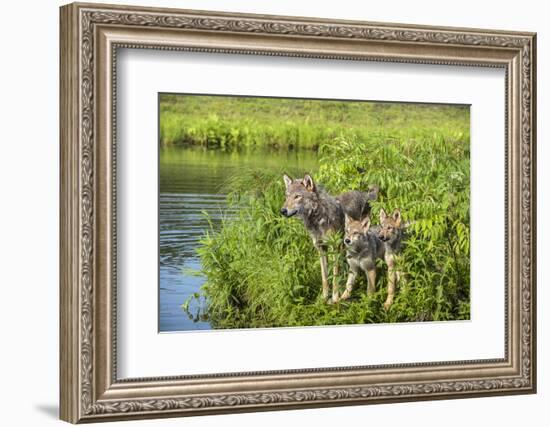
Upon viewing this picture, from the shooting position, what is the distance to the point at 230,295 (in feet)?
16.8

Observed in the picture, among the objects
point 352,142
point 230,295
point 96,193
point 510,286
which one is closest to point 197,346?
point 230,295

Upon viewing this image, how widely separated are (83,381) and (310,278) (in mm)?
998

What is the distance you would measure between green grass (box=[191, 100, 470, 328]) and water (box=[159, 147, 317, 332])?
49mm

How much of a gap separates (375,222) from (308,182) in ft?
1.10

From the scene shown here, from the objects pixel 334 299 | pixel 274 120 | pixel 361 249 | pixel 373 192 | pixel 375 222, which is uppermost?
pixel 274 120

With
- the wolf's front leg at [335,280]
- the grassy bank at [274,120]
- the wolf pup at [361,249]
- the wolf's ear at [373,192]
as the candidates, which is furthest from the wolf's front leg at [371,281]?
the grassy bank at [274,120]

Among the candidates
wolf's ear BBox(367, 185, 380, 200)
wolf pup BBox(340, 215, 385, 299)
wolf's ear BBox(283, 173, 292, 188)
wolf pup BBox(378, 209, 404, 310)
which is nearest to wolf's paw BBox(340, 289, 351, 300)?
wolf pup BBox(340, 215, 385, 299)

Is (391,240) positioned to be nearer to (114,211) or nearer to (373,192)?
(373,192)

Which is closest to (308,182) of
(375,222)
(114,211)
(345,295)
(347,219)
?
(347,219)

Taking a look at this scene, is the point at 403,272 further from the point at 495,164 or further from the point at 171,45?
the point at 171,45

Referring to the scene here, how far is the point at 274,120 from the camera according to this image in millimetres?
5184

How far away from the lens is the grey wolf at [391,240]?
539 cm

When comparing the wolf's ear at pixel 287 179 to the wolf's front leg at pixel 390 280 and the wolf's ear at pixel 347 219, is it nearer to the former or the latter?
the wolf's ear at pixel 347 219

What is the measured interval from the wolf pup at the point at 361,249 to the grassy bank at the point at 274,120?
14.1 inches
